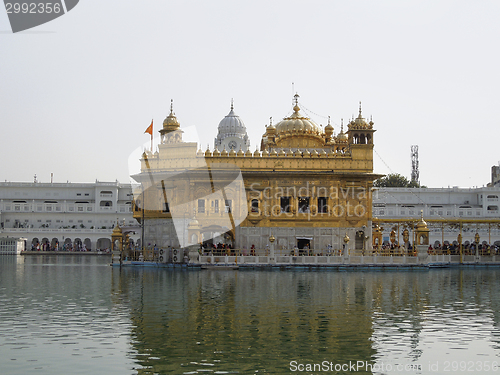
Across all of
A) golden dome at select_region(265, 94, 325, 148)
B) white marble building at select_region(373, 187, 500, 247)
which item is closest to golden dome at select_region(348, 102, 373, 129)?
golden dome at select_region(265, 94, 325, 148)

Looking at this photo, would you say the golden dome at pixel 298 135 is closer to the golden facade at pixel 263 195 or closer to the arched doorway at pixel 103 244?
the golden facade at pixel 263 195

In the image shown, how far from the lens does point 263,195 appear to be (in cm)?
4631

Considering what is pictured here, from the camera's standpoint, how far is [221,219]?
4578 centimetres

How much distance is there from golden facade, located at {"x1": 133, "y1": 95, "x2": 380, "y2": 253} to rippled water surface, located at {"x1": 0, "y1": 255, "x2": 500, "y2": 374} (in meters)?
15.2

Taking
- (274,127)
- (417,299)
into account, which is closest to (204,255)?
(274,127)

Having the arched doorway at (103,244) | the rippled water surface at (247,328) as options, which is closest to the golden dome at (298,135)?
the rippled water surface at (247,328)

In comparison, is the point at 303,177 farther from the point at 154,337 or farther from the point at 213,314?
the point at 154,337

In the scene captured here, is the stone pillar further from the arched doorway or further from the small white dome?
the arched doorway

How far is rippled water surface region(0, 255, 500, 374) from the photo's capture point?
45.0 feet

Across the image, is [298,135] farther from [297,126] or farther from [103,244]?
[103,244]

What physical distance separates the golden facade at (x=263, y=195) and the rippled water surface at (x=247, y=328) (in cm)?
1521

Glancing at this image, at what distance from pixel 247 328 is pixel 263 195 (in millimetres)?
28723

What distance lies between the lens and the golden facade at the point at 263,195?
46.0m

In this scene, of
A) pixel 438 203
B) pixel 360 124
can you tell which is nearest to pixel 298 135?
pixel 360 124
